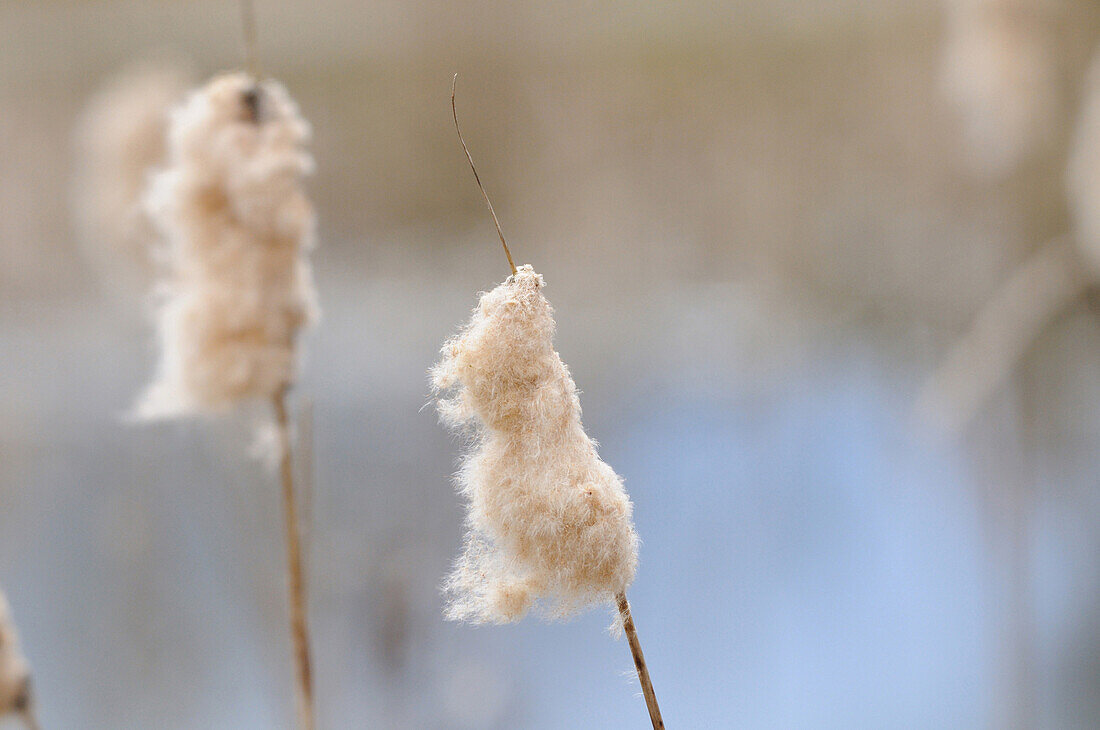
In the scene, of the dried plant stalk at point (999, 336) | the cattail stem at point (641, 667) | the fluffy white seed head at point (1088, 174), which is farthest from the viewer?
the dried plant stalk at point (999, 336)

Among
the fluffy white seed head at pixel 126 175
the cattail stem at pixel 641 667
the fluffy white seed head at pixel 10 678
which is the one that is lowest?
the cattail stem at pixel 641 667

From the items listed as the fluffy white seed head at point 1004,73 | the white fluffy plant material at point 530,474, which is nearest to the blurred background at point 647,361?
the fluffy white seed head at point 1004,73

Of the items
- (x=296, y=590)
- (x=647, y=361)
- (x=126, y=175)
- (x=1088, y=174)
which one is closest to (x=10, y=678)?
(x=296, y=590)

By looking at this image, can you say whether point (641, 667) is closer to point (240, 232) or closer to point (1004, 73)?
point (240, 232)

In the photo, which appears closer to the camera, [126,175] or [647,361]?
[126,175]

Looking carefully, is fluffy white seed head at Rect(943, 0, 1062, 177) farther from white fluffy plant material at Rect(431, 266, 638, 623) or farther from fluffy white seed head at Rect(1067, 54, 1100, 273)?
white fluffy plant material at Rect(431, 266, 638, 623)

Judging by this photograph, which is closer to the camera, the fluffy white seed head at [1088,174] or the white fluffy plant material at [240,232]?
the white fluffy plant material at [240,232]

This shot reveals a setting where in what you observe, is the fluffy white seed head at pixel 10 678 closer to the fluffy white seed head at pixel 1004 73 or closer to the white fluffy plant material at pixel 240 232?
the white fluffy plant material at pixel 240 232
